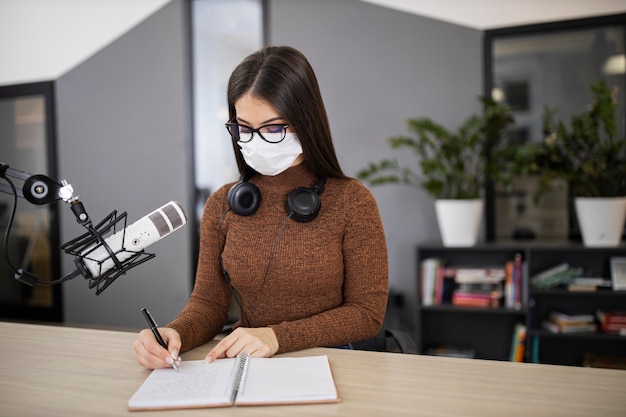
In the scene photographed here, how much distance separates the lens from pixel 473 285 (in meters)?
3.15

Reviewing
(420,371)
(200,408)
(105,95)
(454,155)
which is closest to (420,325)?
(454,155)

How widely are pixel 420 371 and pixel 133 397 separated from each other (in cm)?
53

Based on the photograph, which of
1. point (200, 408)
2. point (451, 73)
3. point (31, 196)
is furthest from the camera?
point (451, 73)

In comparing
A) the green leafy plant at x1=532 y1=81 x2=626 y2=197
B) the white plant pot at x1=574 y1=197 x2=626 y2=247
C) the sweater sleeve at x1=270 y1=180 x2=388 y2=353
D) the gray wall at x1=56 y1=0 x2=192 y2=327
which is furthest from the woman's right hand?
the gray wall at x1=56 y1=0 x2=192 y2=327

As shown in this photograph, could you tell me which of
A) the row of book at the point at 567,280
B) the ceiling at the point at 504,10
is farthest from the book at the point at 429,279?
the ceiling at the point at 504,10

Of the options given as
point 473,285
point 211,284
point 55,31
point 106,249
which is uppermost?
point 55,31

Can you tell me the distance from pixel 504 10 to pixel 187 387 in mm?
3242

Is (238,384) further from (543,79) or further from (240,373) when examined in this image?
(543,79)

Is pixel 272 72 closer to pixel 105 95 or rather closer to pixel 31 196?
pixel 31 196

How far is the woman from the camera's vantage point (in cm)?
135

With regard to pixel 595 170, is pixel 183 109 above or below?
above

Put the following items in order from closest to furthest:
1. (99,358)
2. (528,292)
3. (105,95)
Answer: (99,358) < (528,292) < (105,95)

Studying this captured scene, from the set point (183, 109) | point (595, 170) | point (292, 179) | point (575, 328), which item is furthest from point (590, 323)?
point (183, 109)

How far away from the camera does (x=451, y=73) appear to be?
3.48 metres
